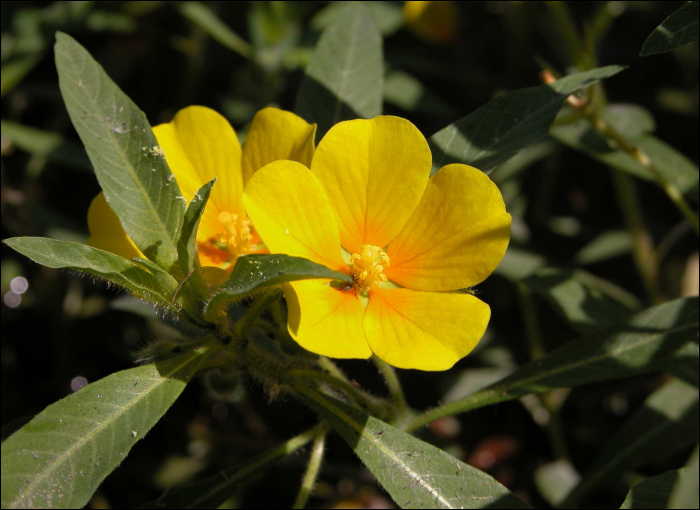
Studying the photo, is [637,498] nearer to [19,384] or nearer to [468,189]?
[468,189]

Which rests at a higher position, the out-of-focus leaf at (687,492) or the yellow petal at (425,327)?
the yellow petal at (425,327)

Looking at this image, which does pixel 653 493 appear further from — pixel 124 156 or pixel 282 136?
pixel 124 156

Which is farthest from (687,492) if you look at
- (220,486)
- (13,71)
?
(13,71)

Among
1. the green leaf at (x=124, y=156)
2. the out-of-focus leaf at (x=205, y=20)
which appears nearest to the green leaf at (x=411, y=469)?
the green leaf at (x=124, y=156)

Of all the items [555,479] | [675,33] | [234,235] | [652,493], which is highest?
[675,33]

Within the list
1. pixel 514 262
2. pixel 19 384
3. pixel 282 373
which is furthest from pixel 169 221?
pixel 19 384

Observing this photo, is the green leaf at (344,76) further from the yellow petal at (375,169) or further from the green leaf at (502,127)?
the yellow petal at (375,169)
